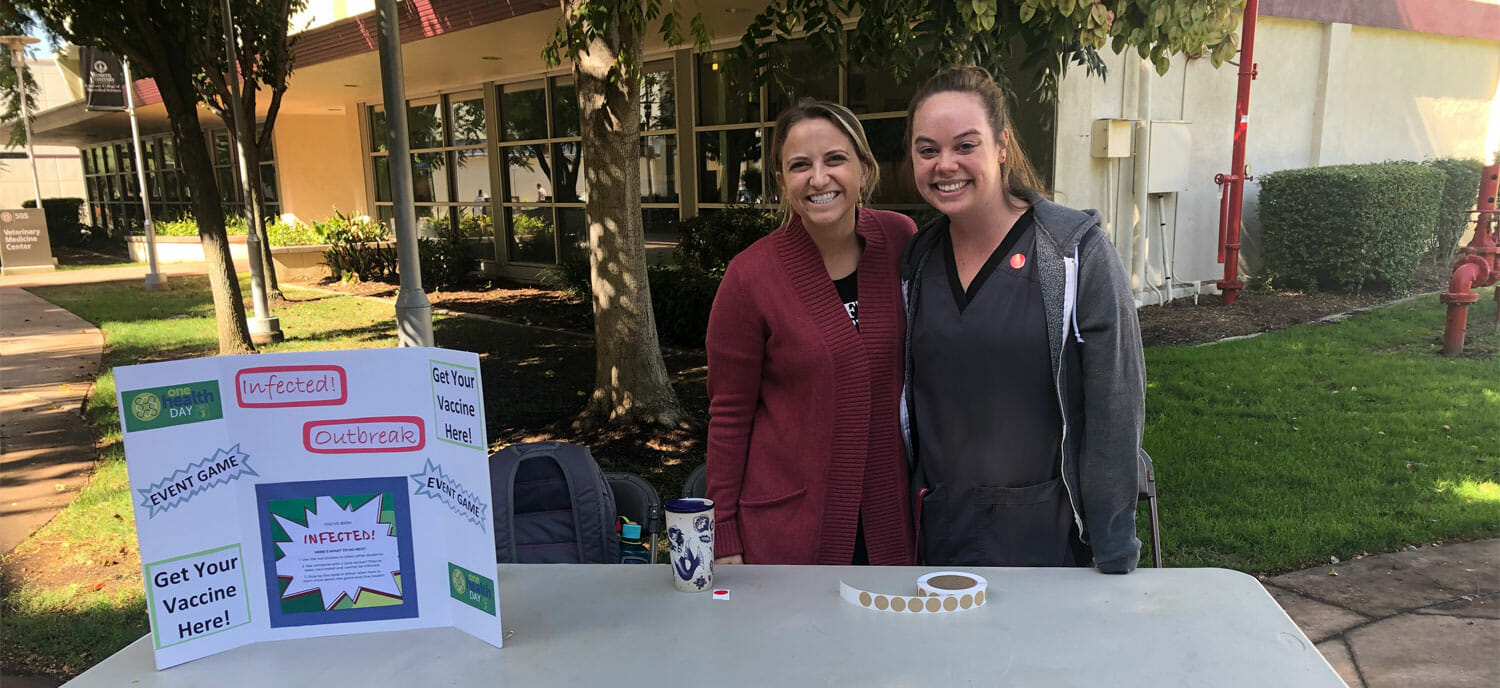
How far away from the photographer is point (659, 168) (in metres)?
11.8

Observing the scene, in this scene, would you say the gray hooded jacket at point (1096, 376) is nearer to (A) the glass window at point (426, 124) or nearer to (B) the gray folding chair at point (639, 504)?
(B) the gray folding chair at point (639, 504)

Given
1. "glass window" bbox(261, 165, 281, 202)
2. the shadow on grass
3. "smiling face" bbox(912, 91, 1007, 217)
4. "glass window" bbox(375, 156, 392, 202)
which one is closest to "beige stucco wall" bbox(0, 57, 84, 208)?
"glass window" bbox(261, 165, 281, 202)

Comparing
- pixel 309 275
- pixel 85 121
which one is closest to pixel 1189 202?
pixel 309 275

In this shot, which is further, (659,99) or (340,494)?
(659,99)

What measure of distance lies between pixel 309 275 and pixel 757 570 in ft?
56.3

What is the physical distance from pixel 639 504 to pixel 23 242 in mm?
24056

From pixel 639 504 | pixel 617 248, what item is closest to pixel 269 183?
pixel 617 248

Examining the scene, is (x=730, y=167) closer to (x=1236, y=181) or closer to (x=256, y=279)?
(x=1236, y=181)

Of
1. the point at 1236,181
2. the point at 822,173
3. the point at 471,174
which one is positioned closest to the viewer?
the point at 822,173

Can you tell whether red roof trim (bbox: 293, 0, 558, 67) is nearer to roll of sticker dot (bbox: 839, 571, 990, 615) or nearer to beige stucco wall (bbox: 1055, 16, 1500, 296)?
beige stucco wall (bbox: 1055, 16, 1500, 296)

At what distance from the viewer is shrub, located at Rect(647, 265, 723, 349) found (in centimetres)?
866

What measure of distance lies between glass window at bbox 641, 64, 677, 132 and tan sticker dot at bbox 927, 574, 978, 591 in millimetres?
10243

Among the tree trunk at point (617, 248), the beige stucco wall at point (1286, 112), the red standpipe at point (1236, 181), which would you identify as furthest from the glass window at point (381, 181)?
the red standpipe at point (1236, 181)

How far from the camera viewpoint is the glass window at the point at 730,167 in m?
10.5
